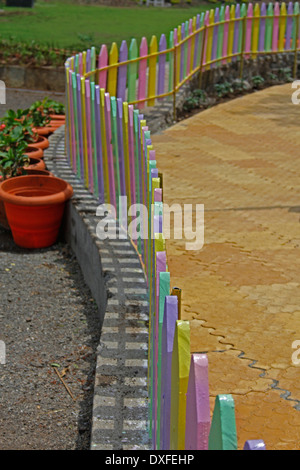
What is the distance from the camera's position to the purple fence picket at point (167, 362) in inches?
113

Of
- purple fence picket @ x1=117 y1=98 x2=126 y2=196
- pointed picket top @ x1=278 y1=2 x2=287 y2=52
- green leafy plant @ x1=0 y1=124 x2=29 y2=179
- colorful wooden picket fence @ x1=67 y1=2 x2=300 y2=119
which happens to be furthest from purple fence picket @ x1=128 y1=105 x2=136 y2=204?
pointed picket top @ x1=278 y1=2 x2=287 y2=52

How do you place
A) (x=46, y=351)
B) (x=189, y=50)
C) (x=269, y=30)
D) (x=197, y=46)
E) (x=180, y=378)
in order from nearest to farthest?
(x=180, y=378) < (x=46, y=351) < (x=189, y=50) < (x=197, y=46) < (x=269, y=30)

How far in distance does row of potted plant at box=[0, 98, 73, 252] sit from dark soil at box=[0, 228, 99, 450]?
6.4 inches

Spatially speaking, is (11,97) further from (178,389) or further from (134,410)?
(178,389)

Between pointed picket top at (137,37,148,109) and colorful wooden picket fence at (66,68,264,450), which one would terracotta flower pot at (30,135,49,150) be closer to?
colorful wooden picket fence at (66,68,264,450)

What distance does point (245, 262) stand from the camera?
20.2 ft

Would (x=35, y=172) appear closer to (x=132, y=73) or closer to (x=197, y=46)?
(x=132, y=73)

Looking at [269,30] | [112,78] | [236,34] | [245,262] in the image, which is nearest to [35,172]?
[245,262]

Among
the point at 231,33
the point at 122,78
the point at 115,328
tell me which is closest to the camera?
the point at 115,328

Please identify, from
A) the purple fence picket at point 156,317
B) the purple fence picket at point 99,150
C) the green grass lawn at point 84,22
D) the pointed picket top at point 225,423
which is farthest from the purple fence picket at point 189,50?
the pointed picket top at point 225,423

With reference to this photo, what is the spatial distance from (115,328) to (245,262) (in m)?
1.83

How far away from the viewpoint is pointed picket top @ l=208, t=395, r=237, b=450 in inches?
82.3

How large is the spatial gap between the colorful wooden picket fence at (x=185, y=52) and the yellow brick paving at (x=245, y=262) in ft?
2.47
